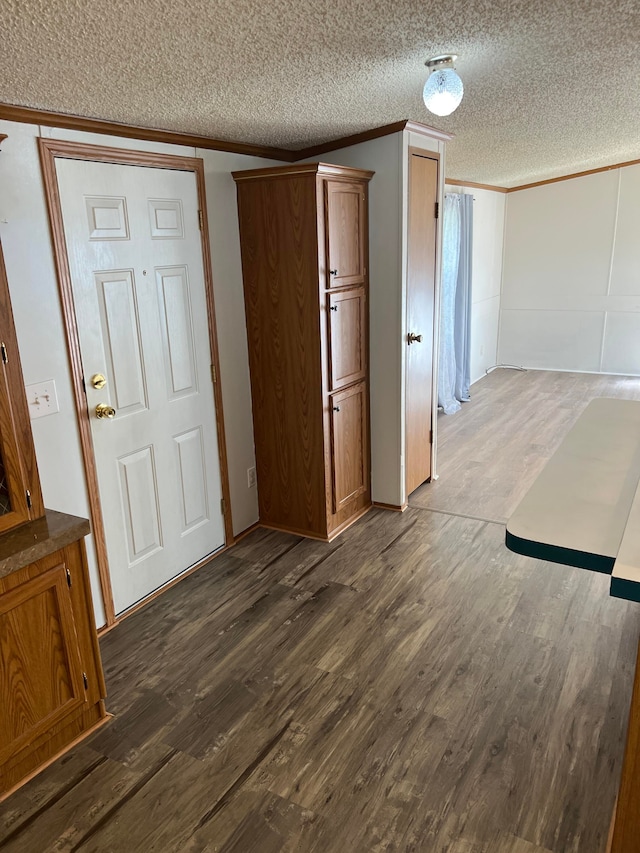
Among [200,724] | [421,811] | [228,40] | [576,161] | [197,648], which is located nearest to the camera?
[228,40]

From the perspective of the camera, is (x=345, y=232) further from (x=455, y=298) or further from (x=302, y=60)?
(x=455, y=298)

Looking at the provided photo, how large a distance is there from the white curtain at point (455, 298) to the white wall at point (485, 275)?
1.54 ft

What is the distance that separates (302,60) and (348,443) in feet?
6.60

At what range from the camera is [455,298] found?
5.80 meters

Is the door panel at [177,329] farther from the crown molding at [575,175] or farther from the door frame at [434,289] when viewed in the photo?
the crown molding at [575,175]

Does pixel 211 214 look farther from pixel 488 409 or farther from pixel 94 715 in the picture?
pixel 488 409

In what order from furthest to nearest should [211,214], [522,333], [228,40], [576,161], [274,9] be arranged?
[522,333]
[576,161]
[211,214]
[228,40]
[274,9]

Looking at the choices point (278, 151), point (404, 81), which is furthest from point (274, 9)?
point (278, 151)

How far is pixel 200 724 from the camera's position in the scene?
2.09 m

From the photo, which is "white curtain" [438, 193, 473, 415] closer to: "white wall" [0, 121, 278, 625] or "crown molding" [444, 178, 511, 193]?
"crown molding" [444, 178, 511, 193]

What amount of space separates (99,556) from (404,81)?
7.33 ft

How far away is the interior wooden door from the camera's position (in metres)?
3.34

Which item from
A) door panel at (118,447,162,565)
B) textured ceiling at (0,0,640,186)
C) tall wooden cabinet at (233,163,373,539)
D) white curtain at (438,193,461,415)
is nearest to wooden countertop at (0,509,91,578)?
door panel at (118,447,162,565)

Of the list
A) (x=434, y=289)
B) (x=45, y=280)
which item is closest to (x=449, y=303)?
(x=434, y=289)
